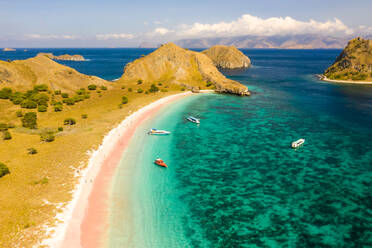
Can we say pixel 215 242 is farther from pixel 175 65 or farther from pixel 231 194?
pixel 175 65

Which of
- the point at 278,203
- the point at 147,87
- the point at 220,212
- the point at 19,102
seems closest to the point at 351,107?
the point at 278,203

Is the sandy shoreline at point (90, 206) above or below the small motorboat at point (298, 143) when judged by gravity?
below

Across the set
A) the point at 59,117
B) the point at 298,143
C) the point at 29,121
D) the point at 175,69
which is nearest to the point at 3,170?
the point at 29,121

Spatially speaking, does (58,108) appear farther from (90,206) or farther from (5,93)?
(90,206)

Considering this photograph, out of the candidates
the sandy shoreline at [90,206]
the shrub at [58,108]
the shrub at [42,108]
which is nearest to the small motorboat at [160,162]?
the sandy shoreline at [90,206]

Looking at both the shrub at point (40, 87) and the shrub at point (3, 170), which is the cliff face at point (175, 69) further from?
the shrub at point (3, 170)

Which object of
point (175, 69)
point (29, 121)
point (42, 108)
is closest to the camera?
point (29, 121)
